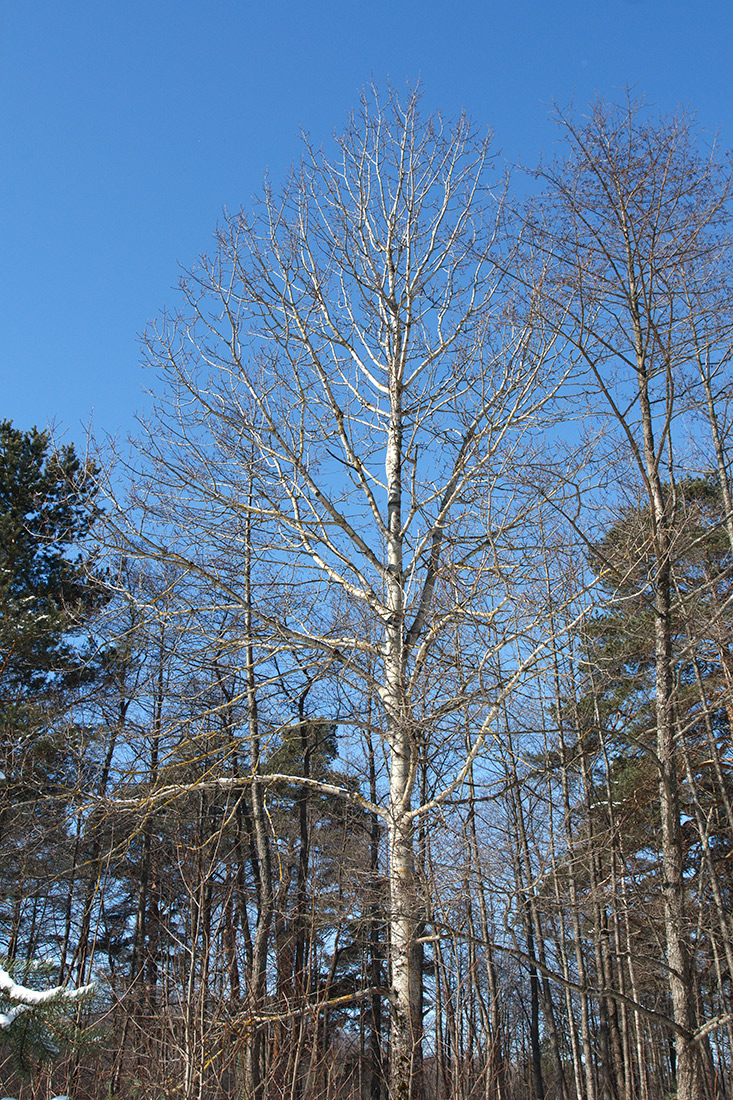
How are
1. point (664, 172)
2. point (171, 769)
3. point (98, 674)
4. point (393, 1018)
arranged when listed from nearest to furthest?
point (664, 172)
point (393, 1018)
point (171, 769)
point (98, 674)

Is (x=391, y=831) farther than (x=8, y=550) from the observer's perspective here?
No

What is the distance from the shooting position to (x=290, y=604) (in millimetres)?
7641

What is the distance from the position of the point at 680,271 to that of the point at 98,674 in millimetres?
13428

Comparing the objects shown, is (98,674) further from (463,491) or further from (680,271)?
(680,271)

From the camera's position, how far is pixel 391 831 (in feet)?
21.2

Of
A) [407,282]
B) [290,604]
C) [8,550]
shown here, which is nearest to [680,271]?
[407,282]

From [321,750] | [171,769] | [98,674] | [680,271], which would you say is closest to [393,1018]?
[171,769]

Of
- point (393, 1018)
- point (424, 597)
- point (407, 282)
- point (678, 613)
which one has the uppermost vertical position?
point (407, 282)

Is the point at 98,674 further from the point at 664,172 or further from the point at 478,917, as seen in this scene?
the point at 664,172

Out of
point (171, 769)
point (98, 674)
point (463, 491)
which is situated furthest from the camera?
point (98, 674)

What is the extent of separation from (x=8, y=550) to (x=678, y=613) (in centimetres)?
1129

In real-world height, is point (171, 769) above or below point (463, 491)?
below

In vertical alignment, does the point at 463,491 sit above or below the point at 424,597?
above

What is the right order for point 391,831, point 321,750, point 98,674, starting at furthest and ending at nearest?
point 321,750 < point 98,674 < point 391,831
